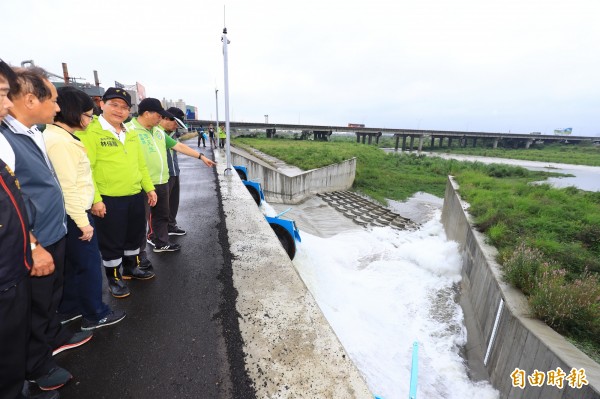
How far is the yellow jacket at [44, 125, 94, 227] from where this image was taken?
2.24 m

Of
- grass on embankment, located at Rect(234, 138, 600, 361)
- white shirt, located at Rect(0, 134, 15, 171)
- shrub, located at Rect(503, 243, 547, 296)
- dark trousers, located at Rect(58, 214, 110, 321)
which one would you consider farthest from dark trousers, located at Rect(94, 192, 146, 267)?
shrub, located at Rect(503, 243, 547, 296)

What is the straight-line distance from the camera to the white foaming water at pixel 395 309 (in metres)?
5.07

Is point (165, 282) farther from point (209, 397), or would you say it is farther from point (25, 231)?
point (25, 231)

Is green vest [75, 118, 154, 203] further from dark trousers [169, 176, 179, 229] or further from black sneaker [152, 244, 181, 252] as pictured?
dark trousers [169, 176, 179, 229]

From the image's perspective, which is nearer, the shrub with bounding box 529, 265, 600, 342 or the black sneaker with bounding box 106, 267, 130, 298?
the black sneaker with bounding box 106, 267, 130, 298

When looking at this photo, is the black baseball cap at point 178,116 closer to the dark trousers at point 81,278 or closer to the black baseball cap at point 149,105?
the black baseball cap at point 149,105

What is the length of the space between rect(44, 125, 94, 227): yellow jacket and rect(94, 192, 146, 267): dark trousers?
0.56 m

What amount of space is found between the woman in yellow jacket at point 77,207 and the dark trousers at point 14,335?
2.50 feet

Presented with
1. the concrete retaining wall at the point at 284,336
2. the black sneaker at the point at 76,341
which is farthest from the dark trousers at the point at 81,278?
the concrete retaining wall at the point at 284,336

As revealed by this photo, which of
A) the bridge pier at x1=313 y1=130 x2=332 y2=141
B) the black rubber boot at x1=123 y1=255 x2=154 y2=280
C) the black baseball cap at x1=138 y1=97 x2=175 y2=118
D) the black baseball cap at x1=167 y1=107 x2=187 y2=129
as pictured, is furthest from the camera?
the bridge pier at x1=313 y1=130 x2=332 y2=141

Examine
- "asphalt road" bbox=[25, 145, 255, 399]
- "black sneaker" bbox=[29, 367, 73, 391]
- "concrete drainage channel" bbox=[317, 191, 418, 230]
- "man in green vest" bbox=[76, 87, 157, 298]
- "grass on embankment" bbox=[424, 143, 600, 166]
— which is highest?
"man in green vest" bbox=[76, 87, 157, 298]

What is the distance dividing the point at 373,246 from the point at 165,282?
10.1m

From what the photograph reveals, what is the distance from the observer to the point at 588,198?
1150cm

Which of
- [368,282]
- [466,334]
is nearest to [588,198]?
[466,334]
